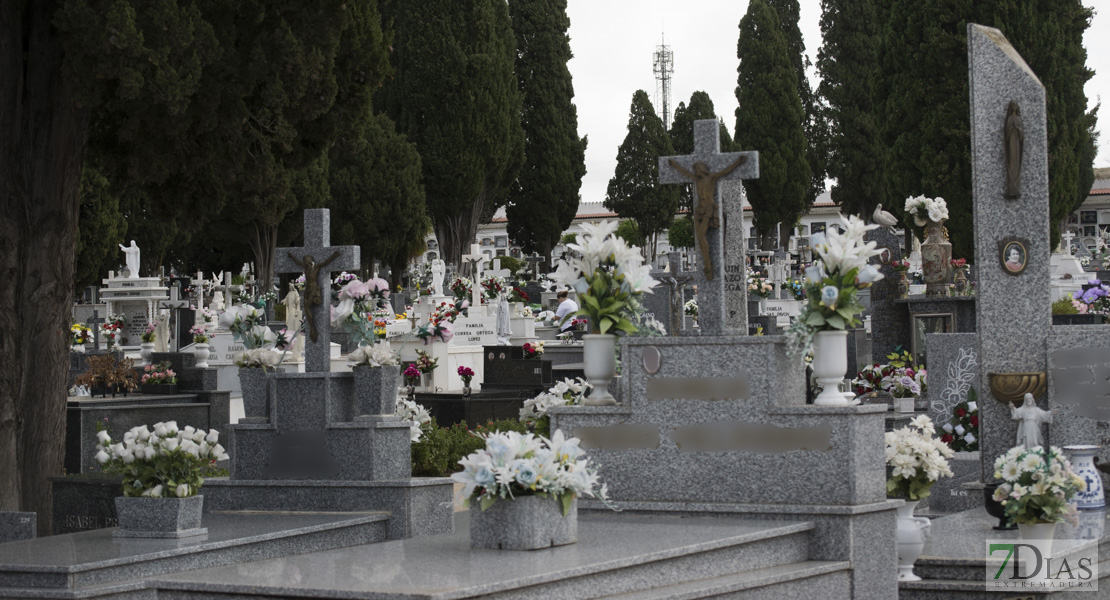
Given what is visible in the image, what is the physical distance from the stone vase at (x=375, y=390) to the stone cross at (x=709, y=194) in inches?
82.8

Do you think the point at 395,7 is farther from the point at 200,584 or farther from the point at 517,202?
the point at 200,584

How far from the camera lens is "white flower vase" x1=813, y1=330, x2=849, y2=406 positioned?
6348 mm

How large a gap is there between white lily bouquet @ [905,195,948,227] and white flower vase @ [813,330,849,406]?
880 centimetres

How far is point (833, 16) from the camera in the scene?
4725cm

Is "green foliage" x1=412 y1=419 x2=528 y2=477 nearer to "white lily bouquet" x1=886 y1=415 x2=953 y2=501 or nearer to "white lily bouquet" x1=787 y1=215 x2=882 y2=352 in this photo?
"white lily bouquet" x1=886 y1=415 x2=953 y2=501

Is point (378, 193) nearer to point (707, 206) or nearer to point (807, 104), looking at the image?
point (807, 104)

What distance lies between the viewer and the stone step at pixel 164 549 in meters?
5.84

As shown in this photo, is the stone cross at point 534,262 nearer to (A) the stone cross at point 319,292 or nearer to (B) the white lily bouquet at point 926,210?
(B) the white lily bouquet at point 926,210

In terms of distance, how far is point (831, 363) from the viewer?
6.35 m

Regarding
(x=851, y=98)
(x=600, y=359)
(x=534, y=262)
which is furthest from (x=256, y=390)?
(x=851, y=98)

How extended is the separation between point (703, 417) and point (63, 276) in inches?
212

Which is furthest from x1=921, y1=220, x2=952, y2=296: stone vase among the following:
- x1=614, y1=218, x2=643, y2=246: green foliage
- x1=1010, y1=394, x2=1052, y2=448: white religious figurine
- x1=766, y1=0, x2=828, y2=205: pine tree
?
x1=614, y1=218, x2=643, y2=246: green foliage
